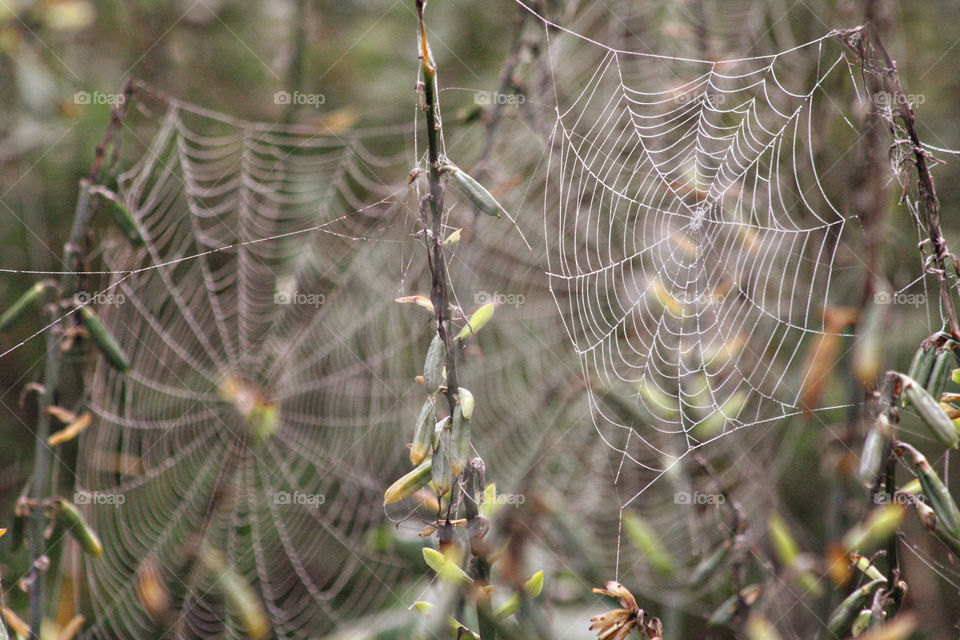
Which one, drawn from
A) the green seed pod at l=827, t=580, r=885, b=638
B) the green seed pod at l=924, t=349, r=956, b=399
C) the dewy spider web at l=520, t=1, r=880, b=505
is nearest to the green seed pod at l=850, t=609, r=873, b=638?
the green seed pod at l=827, t=580, r=885, b=638

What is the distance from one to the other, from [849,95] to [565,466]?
518 mm

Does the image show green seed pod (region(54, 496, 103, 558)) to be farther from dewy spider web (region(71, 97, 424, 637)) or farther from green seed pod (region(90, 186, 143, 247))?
dewy spider web (region(71, 97, 424, 637))

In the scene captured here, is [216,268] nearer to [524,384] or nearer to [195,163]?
[195,163]

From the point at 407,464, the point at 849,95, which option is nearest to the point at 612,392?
the point at 407,464

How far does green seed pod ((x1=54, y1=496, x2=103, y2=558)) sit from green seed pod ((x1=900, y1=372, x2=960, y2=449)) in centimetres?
46

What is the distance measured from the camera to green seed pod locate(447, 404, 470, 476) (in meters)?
0.28

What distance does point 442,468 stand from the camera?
0.28m

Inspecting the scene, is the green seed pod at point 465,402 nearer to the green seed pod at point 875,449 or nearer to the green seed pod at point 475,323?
the green seed pod at point 475,323

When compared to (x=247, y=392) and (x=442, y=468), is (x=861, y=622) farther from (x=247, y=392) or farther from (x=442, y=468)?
(x=247, y=392)

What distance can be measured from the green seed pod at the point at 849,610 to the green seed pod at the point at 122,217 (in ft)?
1.60

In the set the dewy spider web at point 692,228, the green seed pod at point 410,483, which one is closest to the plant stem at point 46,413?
the green seed pod at point 410,483

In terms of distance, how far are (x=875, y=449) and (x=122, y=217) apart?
0.47 metres

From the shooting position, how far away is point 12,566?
77cm

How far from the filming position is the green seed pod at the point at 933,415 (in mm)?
303
